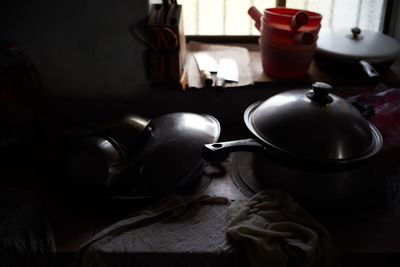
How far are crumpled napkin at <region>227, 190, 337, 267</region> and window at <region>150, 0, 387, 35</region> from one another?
84cm

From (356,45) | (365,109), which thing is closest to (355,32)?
(356,45)

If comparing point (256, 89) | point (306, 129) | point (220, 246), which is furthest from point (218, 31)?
point (220, 246)

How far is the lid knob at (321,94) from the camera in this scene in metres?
0.89

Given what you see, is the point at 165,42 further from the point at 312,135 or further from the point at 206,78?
the point at 312,135

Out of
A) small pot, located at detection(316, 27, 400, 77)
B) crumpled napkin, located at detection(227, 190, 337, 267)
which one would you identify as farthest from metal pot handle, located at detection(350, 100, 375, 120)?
crumpled napkin, located at detection(227, 190, 337, 267)

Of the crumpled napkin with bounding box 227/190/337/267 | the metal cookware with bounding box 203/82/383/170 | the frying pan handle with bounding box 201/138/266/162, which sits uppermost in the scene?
the metal cookware with bounding box 203/82/383/170

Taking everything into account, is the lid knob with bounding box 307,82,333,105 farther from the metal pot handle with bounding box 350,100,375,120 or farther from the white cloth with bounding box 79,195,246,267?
the white cloth with bounding box 79,195,246,267

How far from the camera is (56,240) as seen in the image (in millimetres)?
848

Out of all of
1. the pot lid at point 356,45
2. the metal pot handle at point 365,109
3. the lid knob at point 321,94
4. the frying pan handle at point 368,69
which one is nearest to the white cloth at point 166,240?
the lid knob at point 321,94

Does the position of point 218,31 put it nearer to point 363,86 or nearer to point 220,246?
point 363,86

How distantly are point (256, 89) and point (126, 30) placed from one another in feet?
1.45

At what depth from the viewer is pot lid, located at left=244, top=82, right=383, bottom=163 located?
84 centimetres

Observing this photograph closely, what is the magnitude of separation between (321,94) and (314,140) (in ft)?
0.40

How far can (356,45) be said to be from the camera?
4.07 ft
